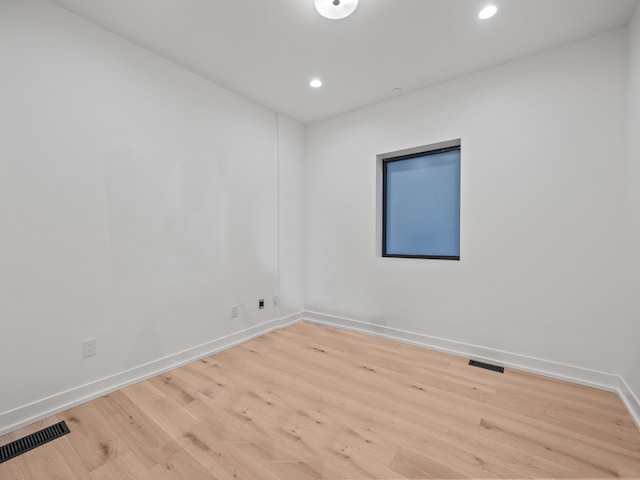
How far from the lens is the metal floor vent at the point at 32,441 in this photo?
1.51 meters

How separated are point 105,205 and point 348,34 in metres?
2.16

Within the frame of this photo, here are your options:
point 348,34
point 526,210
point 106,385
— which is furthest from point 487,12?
point 106,385

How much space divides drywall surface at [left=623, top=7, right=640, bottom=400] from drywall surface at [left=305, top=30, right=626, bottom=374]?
0.12 m

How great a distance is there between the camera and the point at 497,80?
2.50 meters

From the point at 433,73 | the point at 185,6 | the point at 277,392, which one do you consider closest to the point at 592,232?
the point at 433,73

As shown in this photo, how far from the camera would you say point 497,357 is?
2.52 metres

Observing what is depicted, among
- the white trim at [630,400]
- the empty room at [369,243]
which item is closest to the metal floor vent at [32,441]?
the empty room at [369,243]

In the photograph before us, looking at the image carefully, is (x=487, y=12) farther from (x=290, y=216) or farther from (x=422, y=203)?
(x=290, y=216)

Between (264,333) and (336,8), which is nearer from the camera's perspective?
(336,8)

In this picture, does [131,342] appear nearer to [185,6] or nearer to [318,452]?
[318,452]

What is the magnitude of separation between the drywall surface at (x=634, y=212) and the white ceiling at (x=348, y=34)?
29 cm

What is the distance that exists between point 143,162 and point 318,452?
2.34 metres

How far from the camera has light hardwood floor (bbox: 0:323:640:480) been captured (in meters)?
1.41

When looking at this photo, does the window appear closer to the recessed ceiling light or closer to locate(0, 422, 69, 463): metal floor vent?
the recessed ceiling light
